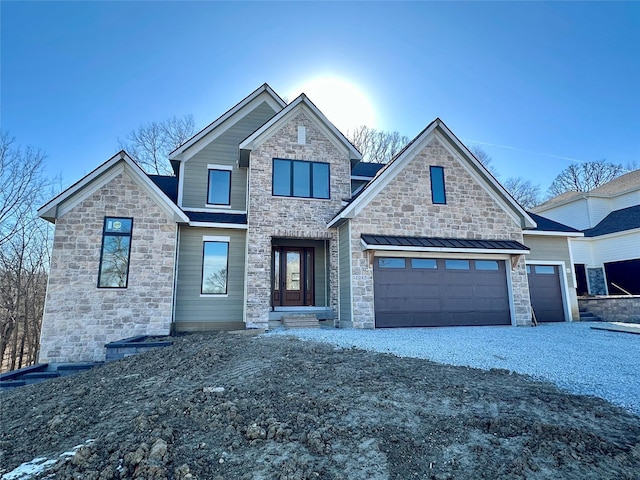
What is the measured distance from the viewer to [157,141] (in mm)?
24359

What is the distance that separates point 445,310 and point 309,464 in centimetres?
952

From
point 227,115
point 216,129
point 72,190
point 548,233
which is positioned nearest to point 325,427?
point 72,190

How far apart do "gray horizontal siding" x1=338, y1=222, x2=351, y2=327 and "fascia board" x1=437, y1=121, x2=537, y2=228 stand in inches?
203

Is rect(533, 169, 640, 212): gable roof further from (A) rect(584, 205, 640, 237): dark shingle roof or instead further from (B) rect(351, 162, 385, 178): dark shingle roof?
(B) rect(351, 162, 385, 178): dark shingle roof

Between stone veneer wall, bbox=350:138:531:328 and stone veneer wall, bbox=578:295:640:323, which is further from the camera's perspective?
stone veneer wall, bbox=578:295:640:323

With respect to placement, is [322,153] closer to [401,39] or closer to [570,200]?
[401,39]

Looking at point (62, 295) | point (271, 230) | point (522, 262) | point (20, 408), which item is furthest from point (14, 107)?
point (522, 262)

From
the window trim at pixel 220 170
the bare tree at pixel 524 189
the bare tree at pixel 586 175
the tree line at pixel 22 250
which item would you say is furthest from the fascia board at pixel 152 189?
the bare tree at pixel 586 175

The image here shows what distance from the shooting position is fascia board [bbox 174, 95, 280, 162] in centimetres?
1283

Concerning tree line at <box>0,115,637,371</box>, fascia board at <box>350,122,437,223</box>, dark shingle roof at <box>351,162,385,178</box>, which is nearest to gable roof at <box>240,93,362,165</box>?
fascia board at <box>350,122,437,223</box>

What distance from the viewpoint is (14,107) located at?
12219 millimetres

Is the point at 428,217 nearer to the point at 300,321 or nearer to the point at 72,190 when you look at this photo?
the point at 300,321

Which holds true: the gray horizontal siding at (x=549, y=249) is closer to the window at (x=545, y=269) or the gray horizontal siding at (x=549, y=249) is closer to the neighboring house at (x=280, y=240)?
the neighboring house at (x=280, y=240)

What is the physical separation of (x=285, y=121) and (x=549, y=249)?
11737 millimetres
